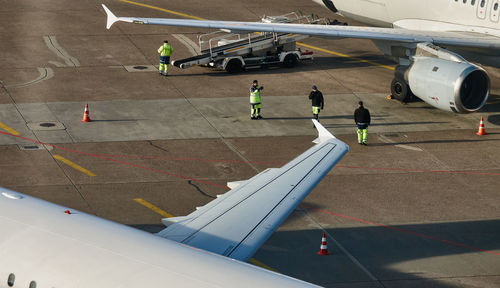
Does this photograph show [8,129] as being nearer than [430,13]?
Yes

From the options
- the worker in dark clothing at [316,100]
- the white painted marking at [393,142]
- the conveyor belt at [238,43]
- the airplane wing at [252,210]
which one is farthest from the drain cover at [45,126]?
the airplane wing at [252,210]

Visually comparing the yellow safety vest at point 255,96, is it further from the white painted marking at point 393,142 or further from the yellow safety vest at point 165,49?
the yellow safety vest at point 165,49

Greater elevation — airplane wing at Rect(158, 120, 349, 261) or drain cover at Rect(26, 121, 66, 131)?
airplane wing at Rect(158, 120, 349, 261)

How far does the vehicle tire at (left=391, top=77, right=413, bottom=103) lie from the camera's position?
116 ft

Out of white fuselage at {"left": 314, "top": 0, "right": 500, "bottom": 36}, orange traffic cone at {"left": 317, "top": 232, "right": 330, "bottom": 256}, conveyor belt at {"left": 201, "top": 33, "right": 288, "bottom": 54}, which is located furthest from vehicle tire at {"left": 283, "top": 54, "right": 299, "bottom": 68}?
orange traffic cone at {"left": 317, "top": 232, "right": 330, "bottom": 256}

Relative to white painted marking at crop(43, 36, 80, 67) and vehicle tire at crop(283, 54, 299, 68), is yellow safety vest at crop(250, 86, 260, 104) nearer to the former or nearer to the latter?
vehicle tire at crop(283, 54, 299, 68)

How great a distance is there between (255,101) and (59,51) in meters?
14.0

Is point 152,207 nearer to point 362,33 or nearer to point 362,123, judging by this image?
point 362,123

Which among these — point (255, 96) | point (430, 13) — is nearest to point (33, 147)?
point (255, 96)

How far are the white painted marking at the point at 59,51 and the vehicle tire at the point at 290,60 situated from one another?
1007cm

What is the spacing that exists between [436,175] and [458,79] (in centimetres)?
517

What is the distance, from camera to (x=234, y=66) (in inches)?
1576

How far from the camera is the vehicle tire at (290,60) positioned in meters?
41.3

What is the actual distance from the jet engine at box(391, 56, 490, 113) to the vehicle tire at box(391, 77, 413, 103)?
1471 millimetres
